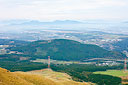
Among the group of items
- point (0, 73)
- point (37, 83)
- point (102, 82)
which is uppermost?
point (0, 73)

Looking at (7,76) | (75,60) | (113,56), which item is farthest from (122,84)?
(113,56)

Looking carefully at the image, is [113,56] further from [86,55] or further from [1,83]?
[1,83]

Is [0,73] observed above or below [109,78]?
above

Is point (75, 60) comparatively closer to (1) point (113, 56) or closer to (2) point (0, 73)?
(1) point (113, 56)

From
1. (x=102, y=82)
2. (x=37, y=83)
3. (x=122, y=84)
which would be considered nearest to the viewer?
(x=37, y=83)

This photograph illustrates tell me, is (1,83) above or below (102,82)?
above

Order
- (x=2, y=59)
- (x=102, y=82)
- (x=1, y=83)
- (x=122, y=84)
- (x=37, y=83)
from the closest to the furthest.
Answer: (x=1, y=83) < (x=37, y=83) < (x=122, y=84) < (x=102, y=82) < (x=2, y=59)

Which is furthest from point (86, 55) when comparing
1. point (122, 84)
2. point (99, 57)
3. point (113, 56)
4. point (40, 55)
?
point (122, 84)

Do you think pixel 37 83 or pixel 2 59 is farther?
pixel 2 59

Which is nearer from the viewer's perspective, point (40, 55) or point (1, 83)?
point (1, 83)
